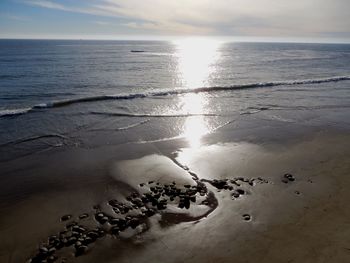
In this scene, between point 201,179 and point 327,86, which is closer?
point 201,179

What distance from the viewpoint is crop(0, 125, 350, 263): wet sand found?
660 cm

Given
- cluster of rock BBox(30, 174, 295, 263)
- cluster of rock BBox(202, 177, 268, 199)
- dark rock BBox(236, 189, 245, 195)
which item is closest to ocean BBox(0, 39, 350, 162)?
cluster of rock BBox(202, 177, 268, 199)

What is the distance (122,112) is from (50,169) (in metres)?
9.24

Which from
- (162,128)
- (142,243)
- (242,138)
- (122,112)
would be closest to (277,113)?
(242,138)

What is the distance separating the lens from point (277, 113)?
19.0 m

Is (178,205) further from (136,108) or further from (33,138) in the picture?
(136,108)

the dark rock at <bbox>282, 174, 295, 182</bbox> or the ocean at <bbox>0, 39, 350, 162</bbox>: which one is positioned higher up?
the ocean at <bbox>0, 39, 350, 162</bbox>

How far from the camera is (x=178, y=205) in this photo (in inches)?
325

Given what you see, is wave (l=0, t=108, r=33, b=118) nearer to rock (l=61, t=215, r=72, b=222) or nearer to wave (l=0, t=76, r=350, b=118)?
wave (l=0, t=76, r=350, b=118)

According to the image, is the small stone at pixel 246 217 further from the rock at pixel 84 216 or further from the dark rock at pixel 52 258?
the dark rock at pixel 52 258

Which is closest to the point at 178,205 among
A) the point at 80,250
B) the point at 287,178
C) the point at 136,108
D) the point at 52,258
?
the point at 80,250

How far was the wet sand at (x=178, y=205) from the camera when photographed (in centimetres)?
660

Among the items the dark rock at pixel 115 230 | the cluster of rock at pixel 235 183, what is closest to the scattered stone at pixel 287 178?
the cluster of rock at pixel 235 183

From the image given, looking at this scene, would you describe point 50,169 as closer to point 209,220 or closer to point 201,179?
point 201,179
